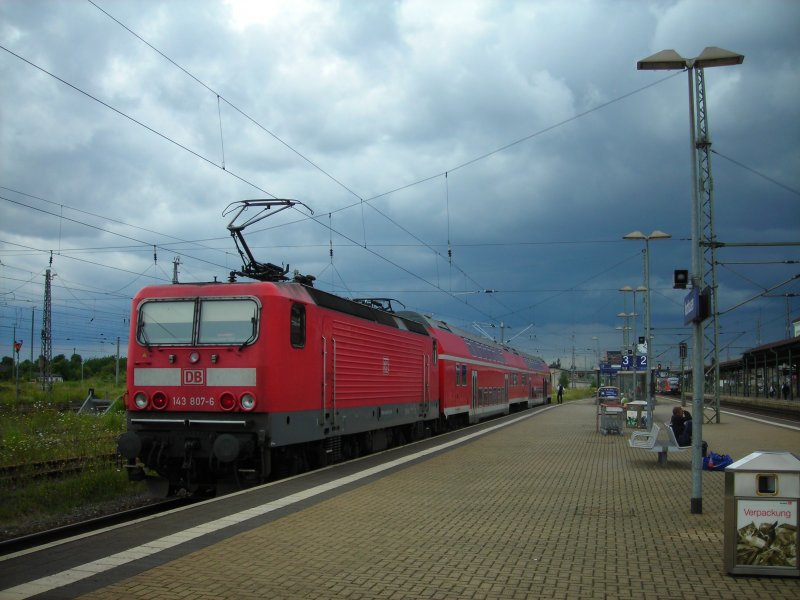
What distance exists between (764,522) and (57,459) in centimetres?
1269

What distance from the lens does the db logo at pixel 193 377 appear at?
38.3 feet

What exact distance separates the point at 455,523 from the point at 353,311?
6.93 metres

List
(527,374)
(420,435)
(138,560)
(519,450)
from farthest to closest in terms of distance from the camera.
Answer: (527,374) < (420,435) < (519,450) < (138,560)

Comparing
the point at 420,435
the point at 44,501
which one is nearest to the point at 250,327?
the point at 44,501

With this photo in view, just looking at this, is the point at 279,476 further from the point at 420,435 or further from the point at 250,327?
the point at 420,435

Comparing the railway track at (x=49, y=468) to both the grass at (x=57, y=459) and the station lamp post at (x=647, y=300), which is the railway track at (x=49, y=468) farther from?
the station lamp post at (x=647, y=300)

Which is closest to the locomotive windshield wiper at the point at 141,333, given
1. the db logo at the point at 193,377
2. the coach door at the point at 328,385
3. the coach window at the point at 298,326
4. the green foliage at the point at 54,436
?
the db logo at the point at 193,377

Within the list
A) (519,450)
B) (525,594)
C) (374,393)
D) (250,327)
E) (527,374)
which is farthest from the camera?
(527,374)

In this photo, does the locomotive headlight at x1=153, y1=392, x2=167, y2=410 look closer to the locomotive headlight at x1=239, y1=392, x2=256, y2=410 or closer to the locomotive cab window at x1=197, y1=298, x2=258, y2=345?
the locomotive cab window at x1=197, y1=298, x2=258, y2=345

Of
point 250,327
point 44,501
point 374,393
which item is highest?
point 250,327

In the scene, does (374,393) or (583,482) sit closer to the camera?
(583,482)

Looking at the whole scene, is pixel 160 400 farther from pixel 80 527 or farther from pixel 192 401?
Result: pixel 80 527

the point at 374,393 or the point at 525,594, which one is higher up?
the point at 374,393

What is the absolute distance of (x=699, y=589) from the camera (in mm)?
6199
